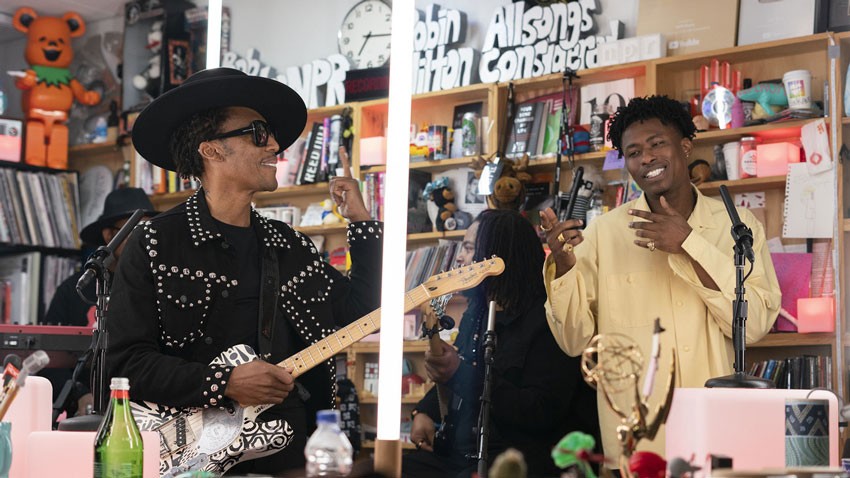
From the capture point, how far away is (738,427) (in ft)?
5.11

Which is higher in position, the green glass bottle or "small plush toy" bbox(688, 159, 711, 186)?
"small plush toy" bbox(688, 159, 711, 186)

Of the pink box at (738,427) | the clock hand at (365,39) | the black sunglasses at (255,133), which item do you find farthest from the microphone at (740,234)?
the clock hand at (365,39)

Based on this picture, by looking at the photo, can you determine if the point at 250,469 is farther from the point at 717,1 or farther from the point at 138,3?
the point at 138,3

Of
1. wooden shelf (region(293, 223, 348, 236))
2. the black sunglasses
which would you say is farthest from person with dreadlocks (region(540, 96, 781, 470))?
wooden shelf (region(293, 223, 348, 236))

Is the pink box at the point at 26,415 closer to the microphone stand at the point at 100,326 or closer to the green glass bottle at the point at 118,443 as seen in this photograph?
the microphone stand at the point at 100,326

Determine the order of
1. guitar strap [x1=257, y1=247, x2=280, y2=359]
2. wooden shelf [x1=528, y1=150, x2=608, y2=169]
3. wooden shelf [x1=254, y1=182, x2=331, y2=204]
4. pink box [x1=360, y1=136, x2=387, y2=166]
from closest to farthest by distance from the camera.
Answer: guitar strap [x1=257, y1=247, x2=280, y2=359], wooden shelf [x1=528, y1=150, x2=608, y2=169], pink box [x1=360, y1=136, x2=387, y2=166], wooden shelf [x1=254, y1=182, x2=331, y2=204]

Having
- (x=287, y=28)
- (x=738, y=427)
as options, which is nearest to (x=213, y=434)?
(x=738, y=427)

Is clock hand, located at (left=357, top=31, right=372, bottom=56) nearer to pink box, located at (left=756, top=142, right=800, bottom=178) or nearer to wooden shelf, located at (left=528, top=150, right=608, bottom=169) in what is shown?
wooden shelf, located at (left=528, top=150, right=608, bottom=169)

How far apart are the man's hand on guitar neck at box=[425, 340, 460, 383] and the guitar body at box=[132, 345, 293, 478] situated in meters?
0.89

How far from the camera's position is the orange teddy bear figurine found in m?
6.57

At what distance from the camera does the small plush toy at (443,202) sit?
17.2ft

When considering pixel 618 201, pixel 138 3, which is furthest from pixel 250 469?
pixel 138 3

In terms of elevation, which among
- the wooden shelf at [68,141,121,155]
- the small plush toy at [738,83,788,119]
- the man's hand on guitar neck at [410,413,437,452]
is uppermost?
the wooden shelf at [68,141,121,155]

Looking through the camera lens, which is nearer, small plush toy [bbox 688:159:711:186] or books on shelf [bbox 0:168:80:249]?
small plush toy [bbox 688:159:711:186]
